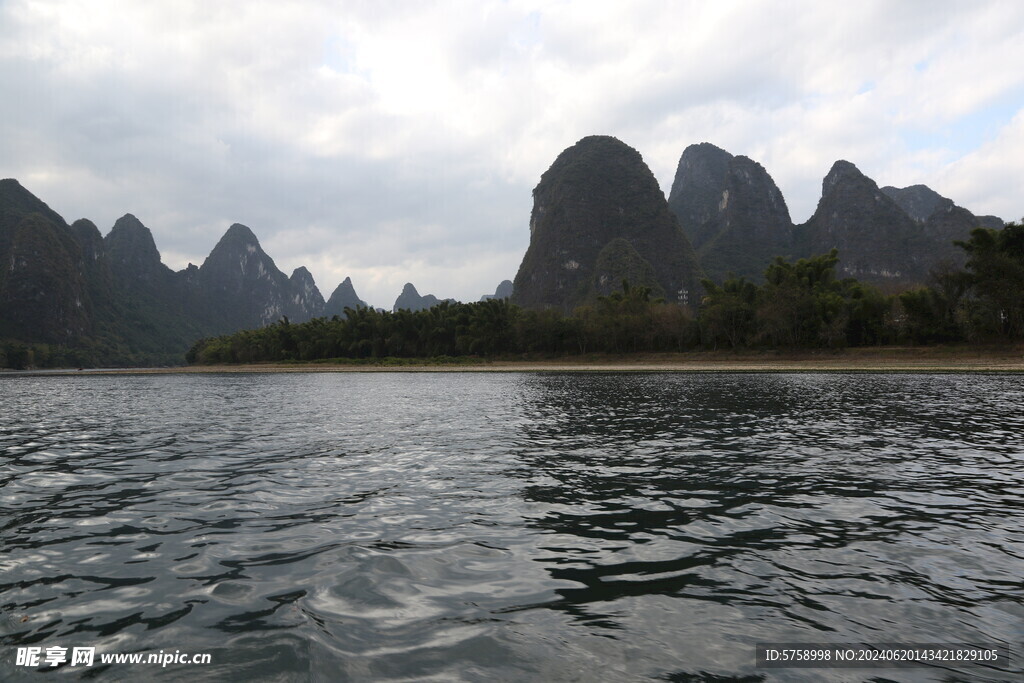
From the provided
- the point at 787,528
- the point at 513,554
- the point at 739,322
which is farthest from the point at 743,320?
the point at 513,554

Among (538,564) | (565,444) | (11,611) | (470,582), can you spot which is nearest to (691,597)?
(538,564)

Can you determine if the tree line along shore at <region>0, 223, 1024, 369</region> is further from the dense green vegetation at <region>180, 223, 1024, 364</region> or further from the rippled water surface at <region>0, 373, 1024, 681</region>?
the rippled water surface at <region>0, 373, 1024, 681</region>

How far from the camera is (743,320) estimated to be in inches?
3536

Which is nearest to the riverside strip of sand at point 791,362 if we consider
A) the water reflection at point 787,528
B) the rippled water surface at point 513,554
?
the water reflection at point 787,528

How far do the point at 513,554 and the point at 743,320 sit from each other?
90933 millimetres

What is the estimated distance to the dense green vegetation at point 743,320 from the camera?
230 feet

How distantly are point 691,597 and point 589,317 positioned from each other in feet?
344

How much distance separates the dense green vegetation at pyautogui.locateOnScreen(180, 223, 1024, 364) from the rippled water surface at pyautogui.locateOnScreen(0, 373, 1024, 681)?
225 ft

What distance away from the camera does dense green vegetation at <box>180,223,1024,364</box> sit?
230 feet

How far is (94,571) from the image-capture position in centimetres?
776

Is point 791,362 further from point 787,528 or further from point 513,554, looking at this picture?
point 513,554

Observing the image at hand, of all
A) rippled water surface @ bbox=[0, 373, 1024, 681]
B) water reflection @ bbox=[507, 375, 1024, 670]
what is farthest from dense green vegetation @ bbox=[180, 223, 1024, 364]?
rippled water surface @ bbox=[0, 373, 1024, 681]

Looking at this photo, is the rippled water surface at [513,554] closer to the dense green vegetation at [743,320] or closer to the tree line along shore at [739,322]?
the tree line along shore at [739,322]

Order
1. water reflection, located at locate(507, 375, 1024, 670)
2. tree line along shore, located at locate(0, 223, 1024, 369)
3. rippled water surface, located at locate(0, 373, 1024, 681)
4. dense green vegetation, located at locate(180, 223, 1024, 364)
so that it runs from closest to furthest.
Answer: rippled water surface, located at locate(0, 373, 1024, 681)
water reflection, located at locate(507, 375, 1024, 670)
tree line along shore, located at locate(0, 223, 1024, 369)
dense green vegetation, located at locate(180, 223, 1024, 364)
